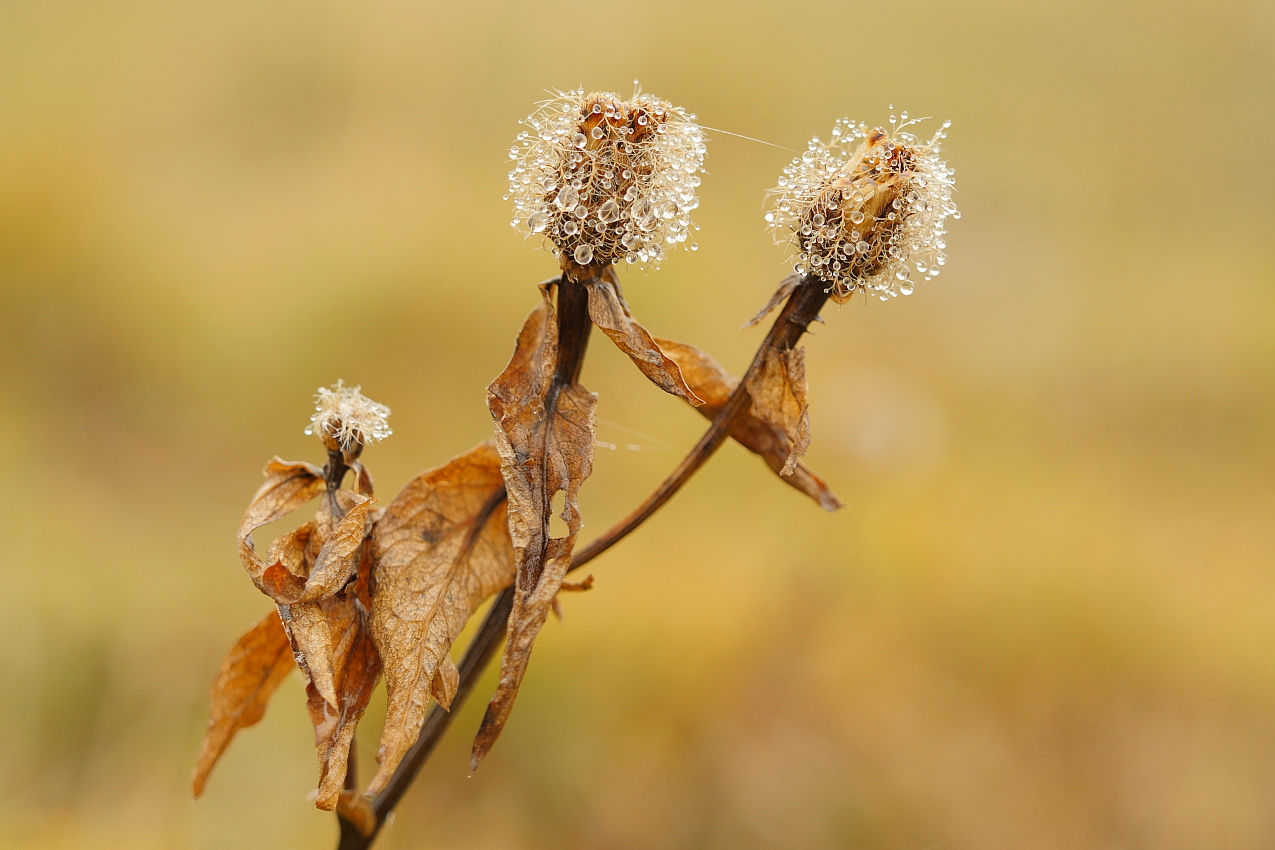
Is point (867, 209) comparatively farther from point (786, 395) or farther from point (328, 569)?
point (328, 569)

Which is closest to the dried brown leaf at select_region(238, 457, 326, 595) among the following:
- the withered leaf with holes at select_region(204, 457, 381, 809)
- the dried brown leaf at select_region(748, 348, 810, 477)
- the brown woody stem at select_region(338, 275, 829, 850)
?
the withered leaf with holes at select_region(204, 457, 381, 809)

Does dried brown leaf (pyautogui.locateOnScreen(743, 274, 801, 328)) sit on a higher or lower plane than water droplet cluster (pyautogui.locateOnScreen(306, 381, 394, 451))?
higher

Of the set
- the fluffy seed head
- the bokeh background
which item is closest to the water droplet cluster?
the fluffy seed head

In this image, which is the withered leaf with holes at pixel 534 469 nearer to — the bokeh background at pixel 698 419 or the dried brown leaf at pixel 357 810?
the dried brown leaf at pixel 357 810

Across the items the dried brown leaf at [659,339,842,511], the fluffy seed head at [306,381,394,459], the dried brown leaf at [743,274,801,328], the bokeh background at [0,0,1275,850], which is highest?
the dried brown leaf at [743,274,801,328]

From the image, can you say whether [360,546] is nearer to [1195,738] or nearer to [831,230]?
[831,230]

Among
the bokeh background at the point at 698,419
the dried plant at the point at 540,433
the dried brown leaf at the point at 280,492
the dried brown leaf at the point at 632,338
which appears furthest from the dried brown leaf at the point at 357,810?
the bokeh background at the point at 698,419

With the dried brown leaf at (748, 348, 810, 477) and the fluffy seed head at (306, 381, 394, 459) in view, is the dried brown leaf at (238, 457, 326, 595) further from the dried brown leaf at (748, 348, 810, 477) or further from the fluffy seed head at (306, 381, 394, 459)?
the dried brown leaf at (748, 348, 810, 477)

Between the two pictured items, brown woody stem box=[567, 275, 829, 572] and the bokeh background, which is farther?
the bokeh background
